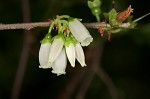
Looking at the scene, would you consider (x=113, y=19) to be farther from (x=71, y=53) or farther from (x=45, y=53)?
(x=45, y=53)

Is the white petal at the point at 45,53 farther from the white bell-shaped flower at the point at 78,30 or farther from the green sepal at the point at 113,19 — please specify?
the green sepal at the point at 113,19

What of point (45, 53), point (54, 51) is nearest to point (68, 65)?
point (45, 53)

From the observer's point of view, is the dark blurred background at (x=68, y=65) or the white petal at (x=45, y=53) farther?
the dark blurred background at (x=68, y=65)

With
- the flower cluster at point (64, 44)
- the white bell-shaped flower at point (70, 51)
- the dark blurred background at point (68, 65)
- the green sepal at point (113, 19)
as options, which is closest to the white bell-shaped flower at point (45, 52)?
the flower cluster at point (64, 44)

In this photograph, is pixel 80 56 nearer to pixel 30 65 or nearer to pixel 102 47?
pixel 102 47

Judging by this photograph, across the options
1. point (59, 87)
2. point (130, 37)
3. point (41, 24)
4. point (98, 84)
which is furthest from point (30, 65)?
point (41, 24)

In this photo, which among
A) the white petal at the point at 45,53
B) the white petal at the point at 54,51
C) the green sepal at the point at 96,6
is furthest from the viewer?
the green sepal at the point at 96,6
